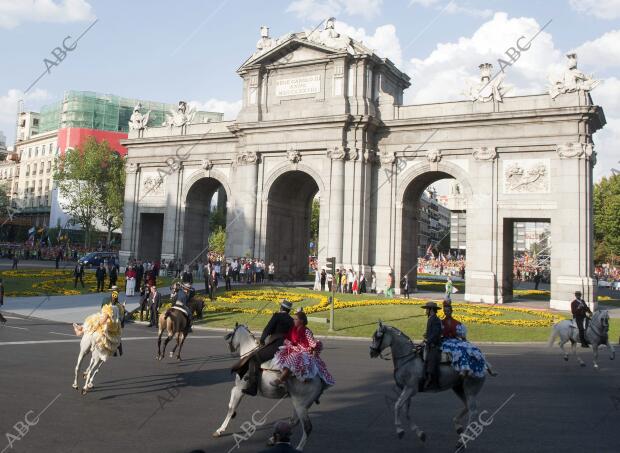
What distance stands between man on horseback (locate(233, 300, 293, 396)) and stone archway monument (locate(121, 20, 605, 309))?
2843 cm

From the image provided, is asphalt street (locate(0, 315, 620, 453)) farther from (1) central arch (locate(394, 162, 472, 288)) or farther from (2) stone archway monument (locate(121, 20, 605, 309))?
(1) central arch (locate(394, 162, 472, 288))

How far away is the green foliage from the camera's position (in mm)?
71188

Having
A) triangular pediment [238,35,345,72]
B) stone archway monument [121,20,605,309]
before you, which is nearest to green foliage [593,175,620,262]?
stone archway monument [121,20,605,309]

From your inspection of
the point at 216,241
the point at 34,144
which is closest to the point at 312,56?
the point at 216,241

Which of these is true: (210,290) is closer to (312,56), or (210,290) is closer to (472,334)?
(472,334)

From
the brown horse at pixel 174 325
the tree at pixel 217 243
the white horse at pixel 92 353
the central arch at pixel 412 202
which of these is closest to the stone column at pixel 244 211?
the central arch at pixel 412 202

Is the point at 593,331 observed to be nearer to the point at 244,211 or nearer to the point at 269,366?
the point at 269,366

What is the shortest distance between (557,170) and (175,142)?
1252 inches

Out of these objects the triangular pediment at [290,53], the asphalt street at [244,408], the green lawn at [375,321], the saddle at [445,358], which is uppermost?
the triangular pediment at [290,53]

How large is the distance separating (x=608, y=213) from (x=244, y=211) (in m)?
53.3

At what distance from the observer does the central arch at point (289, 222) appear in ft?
142

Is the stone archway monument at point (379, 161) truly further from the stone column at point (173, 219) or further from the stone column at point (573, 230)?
the stone column at point (173, 219)

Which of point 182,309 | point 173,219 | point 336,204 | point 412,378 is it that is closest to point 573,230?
point 336,204

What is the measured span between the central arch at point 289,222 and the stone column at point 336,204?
147 inches
